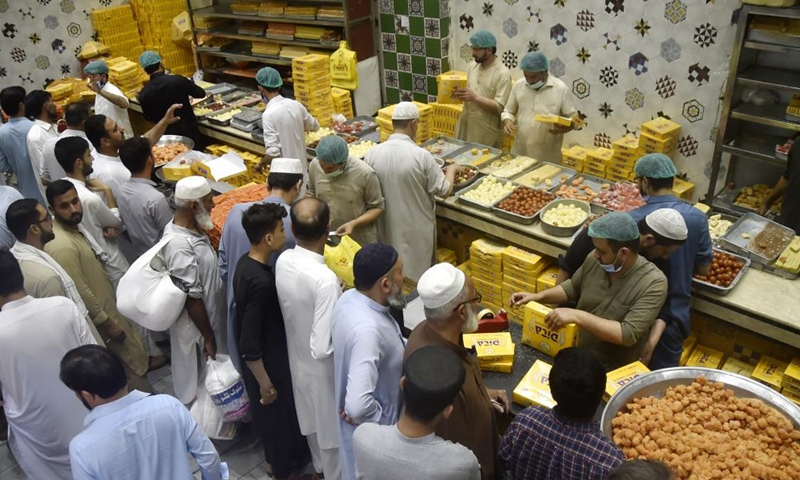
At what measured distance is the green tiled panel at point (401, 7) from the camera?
8352mm

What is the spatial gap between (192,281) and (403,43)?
592 centimetres

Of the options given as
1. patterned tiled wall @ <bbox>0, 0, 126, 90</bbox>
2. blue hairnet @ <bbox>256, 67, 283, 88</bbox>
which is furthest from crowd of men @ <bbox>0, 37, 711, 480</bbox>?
patterned tiled wall @ <bbox>0, 0, 126, 90</bbox>

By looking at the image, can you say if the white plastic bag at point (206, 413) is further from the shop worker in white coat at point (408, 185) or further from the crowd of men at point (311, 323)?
the shop worker in white coat at point (408, 185)

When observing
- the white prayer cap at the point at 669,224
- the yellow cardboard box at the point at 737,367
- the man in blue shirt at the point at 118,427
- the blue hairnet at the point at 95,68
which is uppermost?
the blue hairnet at the point at 95,68

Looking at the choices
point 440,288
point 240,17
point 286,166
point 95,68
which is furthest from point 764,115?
point 240,17

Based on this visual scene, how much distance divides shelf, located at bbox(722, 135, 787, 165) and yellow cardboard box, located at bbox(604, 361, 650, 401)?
11.0 feet

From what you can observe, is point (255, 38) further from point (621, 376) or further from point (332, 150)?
point (621, 376)

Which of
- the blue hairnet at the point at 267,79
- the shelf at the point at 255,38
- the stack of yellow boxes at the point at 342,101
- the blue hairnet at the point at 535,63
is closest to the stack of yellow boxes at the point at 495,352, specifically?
the blue hairnet at the point at 535,63

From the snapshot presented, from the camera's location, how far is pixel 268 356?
3736 millimetres

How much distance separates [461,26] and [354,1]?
1573 millimetres

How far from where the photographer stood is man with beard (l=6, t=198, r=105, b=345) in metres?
3.72

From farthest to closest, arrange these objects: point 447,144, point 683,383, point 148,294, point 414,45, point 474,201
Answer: point 414,45 → point 447,144 → point 474,201 → point 148,294 → point 683,383

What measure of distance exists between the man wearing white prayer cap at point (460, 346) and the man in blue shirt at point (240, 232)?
1.27 m

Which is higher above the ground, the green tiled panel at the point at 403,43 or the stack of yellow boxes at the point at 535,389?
the green tiled panel at the point at 403,43
